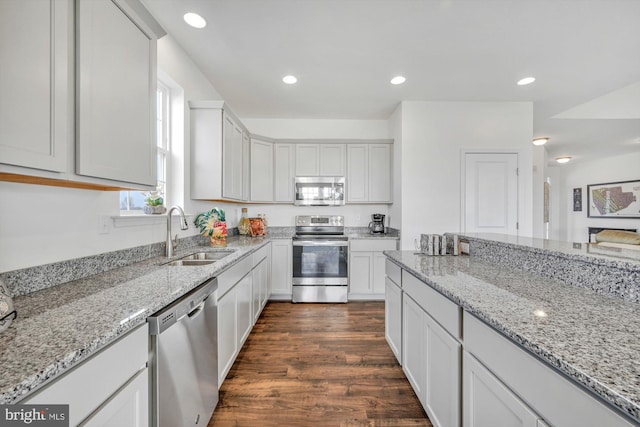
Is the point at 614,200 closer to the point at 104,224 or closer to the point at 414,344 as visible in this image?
the point at 414,344

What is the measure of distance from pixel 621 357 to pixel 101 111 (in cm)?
198

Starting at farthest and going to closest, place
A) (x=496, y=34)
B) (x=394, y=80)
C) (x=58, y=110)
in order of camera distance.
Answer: (x=394, y=80) → (x=496, y=34) → (x=58, y=110)

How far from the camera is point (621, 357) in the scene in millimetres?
622

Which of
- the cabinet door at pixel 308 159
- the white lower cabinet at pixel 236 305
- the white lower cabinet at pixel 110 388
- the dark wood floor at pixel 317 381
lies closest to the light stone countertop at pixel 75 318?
the white lower cabinet at pixel 110 388

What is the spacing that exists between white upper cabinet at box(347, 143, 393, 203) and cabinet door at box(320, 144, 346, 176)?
0.35 ft

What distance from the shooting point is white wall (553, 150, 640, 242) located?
18.5ft

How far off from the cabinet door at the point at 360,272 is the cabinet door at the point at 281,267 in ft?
2.86

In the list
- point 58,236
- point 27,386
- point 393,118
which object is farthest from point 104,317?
point 393,118

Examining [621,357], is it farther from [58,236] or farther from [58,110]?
[58,236]

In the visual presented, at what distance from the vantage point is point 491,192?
348cm

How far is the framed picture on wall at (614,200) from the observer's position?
5504 mm

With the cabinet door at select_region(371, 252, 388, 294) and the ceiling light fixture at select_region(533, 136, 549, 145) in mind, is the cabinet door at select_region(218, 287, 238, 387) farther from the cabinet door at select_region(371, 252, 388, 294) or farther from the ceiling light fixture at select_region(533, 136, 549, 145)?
the ceiling light fixture at select_region(533, 136, 549, 145)

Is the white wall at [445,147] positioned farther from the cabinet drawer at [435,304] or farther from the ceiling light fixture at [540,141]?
the cabinet drawer at [435,304]

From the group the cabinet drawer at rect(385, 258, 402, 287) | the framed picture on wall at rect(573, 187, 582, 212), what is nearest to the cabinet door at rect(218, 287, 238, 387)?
the cabinet drawer at rect(385, 258, 402, 287)
